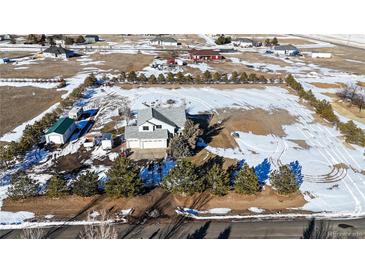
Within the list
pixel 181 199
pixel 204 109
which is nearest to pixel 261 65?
pixel 204 109

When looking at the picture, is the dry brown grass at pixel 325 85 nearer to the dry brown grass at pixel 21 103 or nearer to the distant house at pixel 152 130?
the distant house at pixel 152 130

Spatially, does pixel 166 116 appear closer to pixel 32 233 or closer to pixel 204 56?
pixel 32 233

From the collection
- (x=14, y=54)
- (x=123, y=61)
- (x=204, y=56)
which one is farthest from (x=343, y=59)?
(x=14, y=54)

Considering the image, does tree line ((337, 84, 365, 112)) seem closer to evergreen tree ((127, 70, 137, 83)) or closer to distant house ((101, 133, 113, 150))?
distant house ((101, 133, 113, 150))

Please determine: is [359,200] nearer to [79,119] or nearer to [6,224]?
[6,224]

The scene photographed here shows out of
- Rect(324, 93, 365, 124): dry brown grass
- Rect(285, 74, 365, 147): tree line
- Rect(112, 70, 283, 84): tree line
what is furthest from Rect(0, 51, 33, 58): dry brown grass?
Rect(324, 93, 365, 124): dry brown grass

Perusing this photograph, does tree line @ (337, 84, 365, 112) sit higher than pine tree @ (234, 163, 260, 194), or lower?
higher
